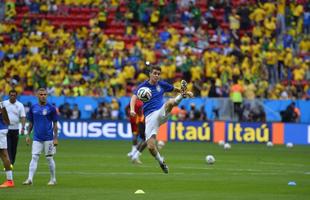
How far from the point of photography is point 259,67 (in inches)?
1784

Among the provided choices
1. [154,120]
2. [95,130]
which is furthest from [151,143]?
[95,130]

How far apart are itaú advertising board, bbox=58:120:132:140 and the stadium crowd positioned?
2730 millimetres

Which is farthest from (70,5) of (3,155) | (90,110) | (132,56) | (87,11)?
(3,155)

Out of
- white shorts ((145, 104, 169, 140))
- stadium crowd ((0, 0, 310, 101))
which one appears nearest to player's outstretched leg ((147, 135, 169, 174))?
white shorts ((145, 104, 169, 140))

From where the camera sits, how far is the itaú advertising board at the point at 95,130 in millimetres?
42125

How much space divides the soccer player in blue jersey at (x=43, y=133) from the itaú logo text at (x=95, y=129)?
2132 centimetres

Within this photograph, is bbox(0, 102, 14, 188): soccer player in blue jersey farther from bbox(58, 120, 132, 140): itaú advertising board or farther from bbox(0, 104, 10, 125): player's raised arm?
bbox(58, 120, 132, 140): itaú advertising board

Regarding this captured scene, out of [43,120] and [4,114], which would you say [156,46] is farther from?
[4,114]

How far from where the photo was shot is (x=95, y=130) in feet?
139

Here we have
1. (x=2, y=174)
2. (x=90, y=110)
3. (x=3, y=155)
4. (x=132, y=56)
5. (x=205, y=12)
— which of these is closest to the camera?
(x=3, y=155)

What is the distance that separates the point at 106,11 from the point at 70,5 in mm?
2327

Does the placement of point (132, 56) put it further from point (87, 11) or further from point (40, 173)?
point (40, 173)

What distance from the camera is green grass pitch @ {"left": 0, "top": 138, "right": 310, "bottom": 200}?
18453mm

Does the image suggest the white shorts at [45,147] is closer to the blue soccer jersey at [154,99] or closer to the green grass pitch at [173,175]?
the green grass pitch at [173,175]
